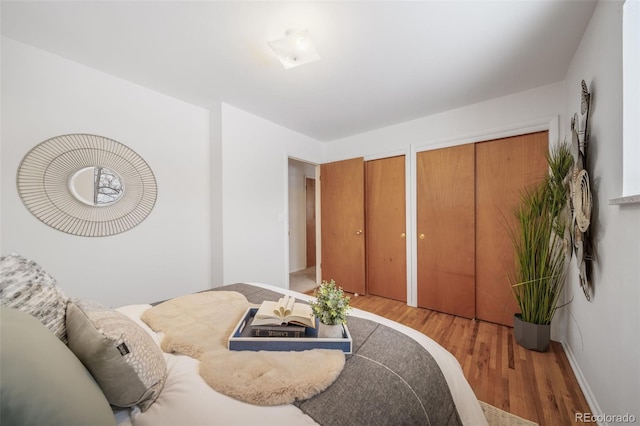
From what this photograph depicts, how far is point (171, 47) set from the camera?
5.26ft

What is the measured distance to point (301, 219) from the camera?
4.96m

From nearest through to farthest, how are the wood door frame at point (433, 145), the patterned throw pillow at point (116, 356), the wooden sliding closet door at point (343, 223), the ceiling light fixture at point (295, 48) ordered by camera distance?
the patterned throw pillow at point (116, 356), the ceiling light fixture at point (295, 48), the wood door frame at point (433, 145), the wooden sliding closet door at point (343, 223)

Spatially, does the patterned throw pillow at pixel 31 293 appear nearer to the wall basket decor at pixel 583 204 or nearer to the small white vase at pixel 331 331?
the small white vase at pixel 331 331

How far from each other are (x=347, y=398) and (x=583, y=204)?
1.78 metres

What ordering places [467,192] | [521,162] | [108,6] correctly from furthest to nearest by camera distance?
[467,192] < [521,162] < [108,6]

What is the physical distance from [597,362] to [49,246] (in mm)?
3716

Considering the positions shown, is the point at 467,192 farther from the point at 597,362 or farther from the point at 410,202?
the point at 597,362

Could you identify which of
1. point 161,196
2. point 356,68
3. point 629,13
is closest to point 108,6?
point 161,196

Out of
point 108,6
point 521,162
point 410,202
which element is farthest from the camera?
point 410,202

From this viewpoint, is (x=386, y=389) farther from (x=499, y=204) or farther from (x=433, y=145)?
(x=433, y=145)

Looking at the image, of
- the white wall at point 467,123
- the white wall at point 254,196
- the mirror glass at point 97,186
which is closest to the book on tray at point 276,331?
the white wall at point 254,196

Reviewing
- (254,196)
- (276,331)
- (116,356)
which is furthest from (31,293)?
(254,196)

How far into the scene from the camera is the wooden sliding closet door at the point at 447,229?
245 cm

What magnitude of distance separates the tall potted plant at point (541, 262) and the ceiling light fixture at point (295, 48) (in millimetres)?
2046
